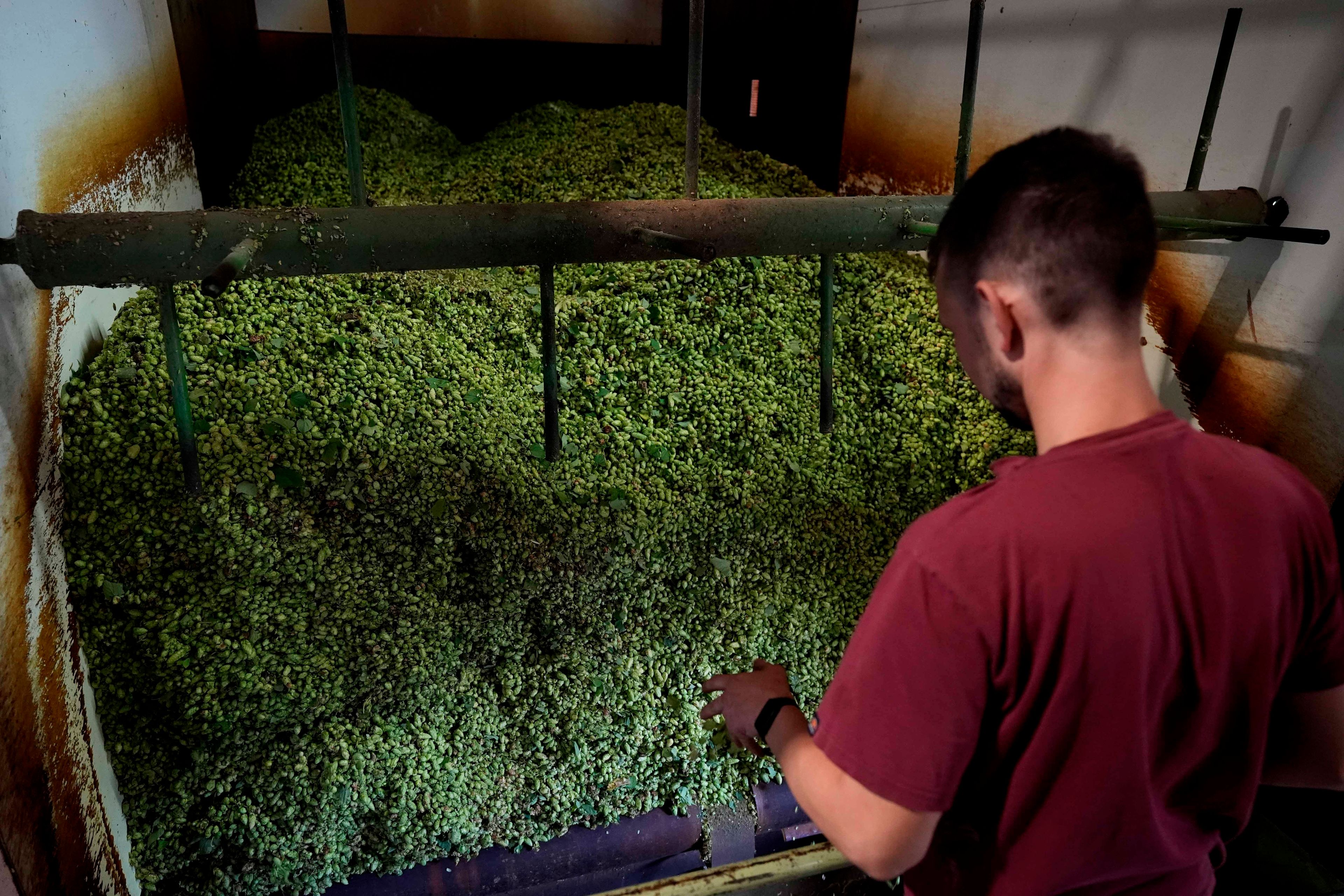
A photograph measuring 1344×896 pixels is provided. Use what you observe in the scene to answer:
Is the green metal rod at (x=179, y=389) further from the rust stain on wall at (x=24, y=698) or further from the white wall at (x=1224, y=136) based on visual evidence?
the white wall at (x=1224, y=136)

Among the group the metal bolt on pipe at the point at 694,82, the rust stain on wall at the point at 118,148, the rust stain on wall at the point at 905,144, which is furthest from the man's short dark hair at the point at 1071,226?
the rust stain on wall at the point at 905,144

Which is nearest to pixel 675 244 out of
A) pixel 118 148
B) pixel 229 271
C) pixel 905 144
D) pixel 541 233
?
pixel 541 233

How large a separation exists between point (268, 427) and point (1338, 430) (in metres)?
2.89

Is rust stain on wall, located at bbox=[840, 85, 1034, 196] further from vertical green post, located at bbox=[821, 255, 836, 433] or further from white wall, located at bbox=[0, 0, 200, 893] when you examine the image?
white wall, located at bbox=[0, 0, 200, 893]

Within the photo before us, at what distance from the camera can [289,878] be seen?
2.00 meters

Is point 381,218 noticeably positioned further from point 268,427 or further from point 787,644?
point 787,644

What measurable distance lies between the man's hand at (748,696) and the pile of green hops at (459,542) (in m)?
0.66

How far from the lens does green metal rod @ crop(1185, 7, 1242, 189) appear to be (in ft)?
7.14

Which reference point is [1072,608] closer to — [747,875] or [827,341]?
[747,875]

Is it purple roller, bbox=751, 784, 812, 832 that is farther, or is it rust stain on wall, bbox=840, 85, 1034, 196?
rust stain on wall, bbox=840, 85, 1034, 196

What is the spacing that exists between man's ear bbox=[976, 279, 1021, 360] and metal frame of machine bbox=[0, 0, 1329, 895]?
2.76ft

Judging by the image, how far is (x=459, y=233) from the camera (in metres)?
1.93

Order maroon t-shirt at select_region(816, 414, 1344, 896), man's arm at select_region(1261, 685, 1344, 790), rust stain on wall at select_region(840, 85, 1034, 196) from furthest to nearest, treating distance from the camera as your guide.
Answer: rust stain on wall at select_region(840, 85, 1034, 196) → man's arm at select_region(1261, 685, 1344, 790) → maroon t-shirt at select_region(816, 414, 1344, 896)

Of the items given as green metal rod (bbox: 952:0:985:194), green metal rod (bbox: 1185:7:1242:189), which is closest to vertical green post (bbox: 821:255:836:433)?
green metal rod (bbox: 952:0:985:194)
